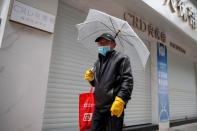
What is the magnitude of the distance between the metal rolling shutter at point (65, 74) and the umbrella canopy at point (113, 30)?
1.11 metres

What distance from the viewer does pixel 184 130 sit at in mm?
6266

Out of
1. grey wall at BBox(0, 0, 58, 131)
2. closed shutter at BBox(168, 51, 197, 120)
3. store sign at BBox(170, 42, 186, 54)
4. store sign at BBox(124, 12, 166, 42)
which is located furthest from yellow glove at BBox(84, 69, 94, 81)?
store sign at BBox(170, 42, 186, 54)

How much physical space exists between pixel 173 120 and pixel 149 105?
4.96 feet

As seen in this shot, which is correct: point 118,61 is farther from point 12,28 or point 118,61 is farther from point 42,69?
point 12,28

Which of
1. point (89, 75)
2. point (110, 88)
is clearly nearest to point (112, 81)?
point (110, 88)

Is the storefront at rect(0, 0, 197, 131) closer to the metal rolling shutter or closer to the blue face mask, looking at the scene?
the metal rolling shutter

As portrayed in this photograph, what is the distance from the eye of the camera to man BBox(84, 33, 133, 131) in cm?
213

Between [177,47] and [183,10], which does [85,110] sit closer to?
[183,10]

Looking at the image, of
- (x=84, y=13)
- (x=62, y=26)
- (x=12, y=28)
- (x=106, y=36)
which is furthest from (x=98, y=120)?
(x=84, y=13)

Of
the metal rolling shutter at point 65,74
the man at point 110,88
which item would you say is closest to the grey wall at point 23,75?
the metal rolling shutter at point 65,74

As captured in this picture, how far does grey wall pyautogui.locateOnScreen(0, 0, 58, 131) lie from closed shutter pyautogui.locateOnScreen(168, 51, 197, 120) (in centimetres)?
542

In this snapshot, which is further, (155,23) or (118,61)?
(155,23)

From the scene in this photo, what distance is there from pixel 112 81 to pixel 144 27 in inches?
160

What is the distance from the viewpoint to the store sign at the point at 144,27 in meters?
5.41
